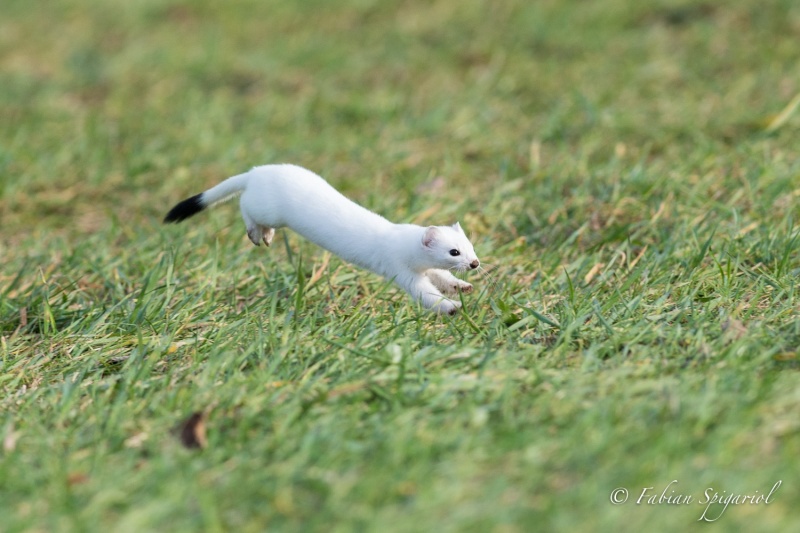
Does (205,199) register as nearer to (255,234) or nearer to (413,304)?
(255,234)

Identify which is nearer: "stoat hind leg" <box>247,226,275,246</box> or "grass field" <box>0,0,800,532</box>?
"grass field" <box>0,0,800,532</box>

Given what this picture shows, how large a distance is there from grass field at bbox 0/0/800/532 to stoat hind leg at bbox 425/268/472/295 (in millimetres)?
74

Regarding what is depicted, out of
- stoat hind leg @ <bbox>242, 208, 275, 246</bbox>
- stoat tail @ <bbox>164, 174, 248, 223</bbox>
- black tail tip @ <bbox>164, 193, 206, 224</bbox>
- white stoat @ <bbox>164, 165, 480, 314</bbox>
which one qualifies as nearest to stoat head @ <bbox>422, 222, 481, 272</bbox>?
white stoat @ <bbox>164, 165, 480, 314</bbox>

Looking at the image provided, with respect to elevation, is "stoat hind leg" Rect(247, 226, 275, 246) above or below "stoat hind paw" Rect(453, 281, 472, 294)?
above

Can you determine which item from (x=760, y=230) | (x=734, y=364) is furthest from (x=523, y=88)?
(x=734, y=364)

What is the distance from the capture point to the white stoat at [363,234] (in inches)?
150

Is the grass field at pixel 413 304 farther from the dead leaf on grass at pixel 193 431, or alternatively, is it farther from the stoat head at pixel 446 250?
the stoat head at pixel 446 250

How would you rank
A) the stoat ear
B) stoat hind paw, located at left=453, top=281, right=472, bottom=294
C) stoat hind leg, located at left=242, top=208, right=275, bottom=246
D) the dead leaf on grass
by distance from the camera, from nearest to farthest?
the dead leaf on grass → the stoat ear → stoat hind paw, located at left=453, top=281, right=472, bottom=294 → stoat hind leg, located at left=242, top=208, right=275, bottom=246

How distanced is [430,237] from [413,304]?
1.08 feet

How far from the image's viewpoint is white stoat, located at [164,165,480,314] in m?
3.82

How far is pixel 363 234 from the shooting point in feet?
13.0

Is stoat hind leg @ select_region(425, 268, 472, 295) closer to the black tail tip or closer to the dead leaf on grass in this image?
the black tail tip

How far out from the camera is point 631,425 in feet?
9.55

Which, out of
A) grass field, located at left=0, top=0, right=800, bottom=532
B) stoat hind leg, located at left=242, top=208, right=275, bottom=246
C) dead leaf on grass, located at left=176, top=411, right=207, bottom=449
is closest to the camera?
grass field, located at left=0, top=0, right=800, bottom=532
